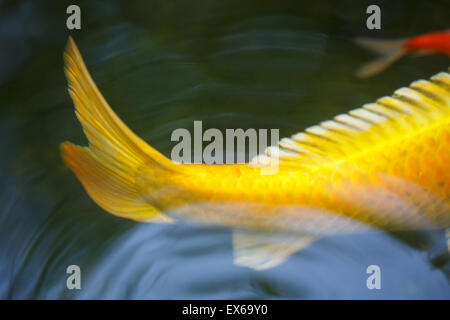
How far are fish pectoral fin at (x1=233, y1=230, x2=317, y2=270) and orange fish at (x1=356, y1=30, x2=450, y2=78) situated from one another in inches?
18.4

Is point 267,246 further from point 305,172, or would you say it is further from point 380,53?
point 380,53

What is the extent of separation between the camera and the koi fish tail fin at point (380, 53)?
1.22 meters

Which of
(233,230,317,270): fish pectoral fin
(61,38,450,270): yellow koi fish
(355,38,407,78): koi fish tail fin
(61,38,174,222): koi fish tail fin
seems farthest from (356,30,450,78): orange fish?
(61,38,174,222): koi fish tail fin

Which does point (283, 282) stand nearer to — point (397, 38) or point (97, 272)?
point (97, 272)

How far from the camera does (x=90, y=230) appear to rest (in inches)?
42.1

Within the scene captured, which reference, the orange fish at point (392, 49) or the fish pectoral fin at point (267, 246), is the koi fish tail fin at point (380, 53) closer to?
the orange fish at point (392, 49)

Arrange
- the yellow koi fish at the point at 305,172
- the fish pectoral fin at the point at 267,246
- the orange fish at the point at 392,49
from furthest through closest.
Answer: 1. the orange fish at the point at 392,49
2. the fish pectoral fin at the point at 267,246
3. the yellow koi fish at the point at 305,172

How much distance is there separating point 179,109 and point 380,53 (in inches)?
19.5

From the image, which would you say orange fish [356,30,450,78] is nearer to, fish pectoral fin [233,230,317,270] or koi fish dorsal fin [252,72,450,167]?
koi fish dorsal fin [252,72,450,167]

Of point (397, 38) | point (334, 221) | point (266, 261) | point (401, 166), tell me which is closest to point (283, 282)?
point (266, 261)

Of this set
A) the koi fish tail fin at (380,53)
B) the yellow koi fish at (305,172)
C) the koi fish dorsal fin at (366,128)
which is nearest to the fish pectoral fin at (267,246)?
the yellow koi fish at (305,172)

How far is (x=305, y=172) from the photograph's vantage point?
0.80 metres

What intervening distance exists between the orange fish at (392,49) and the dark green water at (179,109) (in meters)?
0.02

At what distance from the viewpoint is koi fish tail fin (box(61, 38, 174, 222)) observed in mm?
844
